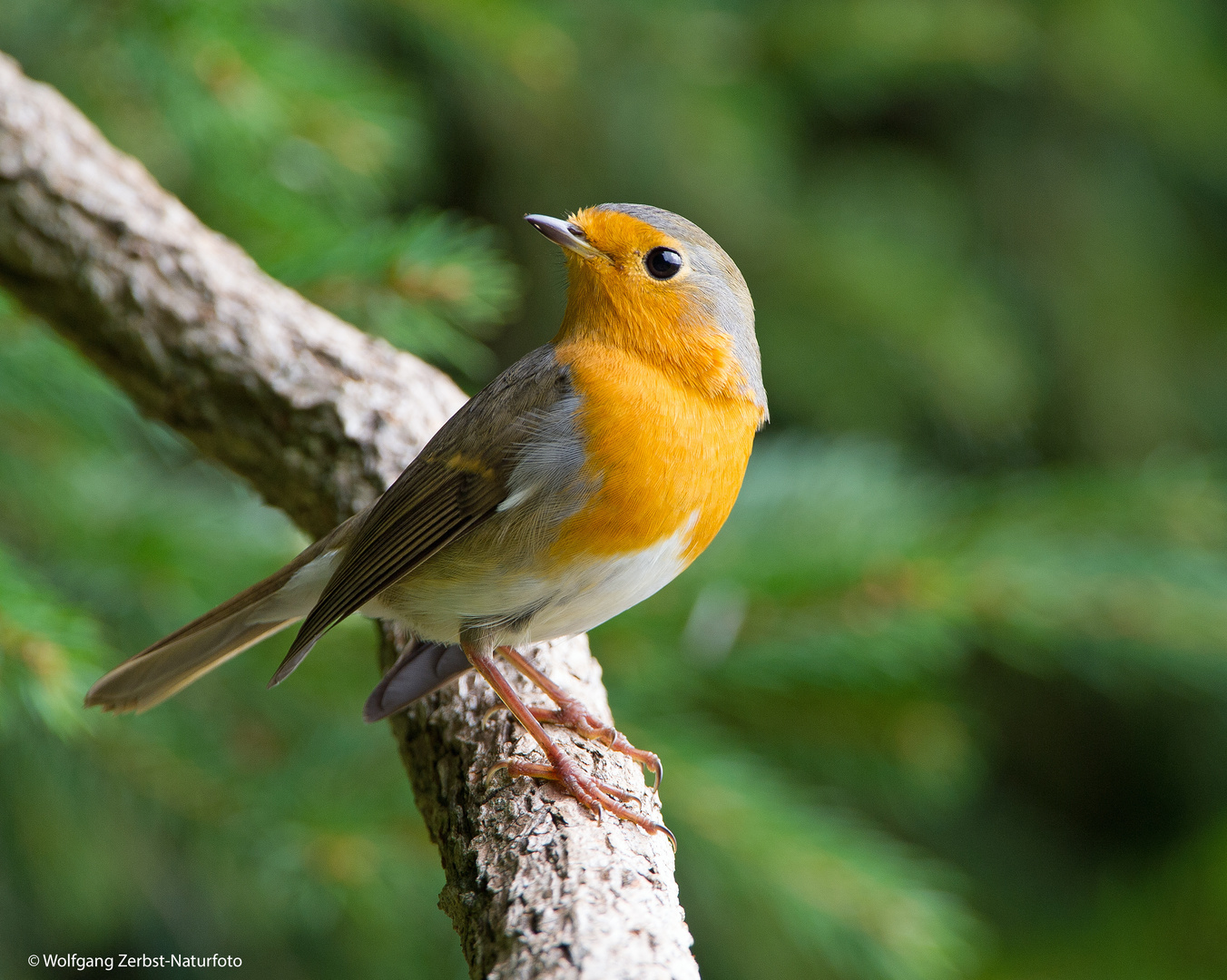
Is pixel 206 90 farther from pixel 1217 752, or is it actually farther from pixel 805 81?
pixel 1217 752

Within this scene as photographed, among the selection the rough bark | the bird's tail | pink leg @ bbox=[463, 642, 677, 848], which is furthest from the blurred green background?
pink leg @ bbox=[463, 642, 677, 848]

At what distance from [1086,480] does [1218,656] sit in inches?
19.9

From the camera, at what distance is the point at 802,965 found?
3236 mm

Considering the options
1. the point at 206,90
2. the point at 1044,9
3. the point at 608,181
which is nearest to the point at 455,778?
the point at 206,90

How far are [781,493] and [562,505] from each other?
105 centimetres

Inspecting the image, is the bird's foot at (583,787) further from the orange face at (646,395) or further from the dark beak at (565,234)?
the dark beak at (565,234)

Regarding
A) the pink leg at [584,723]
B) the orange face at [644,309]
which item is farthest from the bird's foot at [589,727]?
the orange face at [644,309]

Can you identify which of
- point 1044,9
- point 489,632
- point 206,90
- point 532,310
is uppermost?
point 1044,9

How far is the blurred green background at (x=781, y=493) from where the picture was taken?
8.12 ft

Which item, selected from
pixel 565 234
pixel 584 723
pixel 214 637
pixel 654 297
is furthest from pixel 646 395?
pixel 214 637

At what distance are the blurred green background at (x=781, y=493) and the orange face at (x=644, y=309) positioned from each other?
1.11 ft

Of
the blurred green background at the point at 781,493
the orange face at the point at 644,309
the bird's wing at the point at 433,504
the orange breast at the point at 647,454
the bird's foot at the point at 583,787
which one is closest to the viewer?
the bird's foot at the point at 583,787

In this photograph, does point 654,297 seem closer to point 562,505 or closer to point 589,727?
point 562,505

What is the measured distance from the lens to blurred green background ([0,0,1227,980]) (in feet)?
8.12
